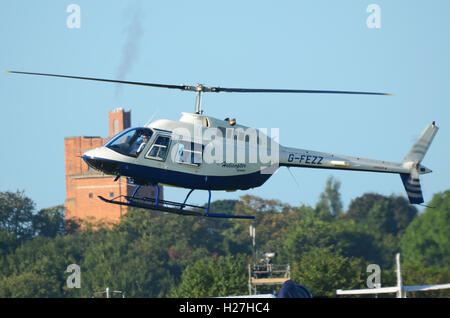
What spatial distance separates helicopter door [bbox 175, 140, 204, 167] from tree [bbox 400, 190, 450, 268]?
82.4 metres

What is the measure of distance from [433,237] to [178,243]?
112 feet

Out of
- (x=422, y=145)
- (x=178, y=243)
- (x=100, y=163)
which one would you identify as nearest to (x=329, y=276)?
(x=178, y=243)

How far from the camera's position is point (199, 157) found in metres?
27.3

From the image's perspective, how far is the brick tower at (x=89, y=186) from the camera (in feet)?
448

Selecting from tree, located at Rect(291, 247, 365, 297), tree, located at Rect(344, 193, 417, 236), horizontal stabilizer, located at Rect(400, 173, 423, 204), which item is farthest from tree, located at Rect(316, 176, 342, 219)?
horizontal stabilizer, located at Rect(400, 173, 423, 204)

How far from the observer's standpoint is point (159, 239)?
394ft

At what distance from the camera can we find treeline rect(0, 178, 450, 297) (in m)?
106

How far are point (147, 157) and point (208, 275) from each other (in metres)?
53.7

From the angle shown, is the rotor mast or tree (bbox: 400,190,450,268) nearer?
the rotor mast

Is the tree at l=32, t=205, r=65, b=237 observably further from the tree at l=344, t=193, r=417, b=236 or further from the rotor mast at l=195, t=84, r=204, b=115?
the rotor mast at l=195, t=84, r=204, b=115

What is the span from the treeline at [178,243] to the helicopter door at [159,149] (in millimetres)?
60728

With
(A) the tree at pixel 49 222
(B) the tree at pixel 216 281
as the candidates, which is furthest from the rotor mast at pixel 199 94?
(A) the tree at pixel 49 222

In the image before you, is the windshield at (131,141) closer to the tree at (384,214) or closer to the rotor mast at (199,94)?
the rotor mast at (199,94)
